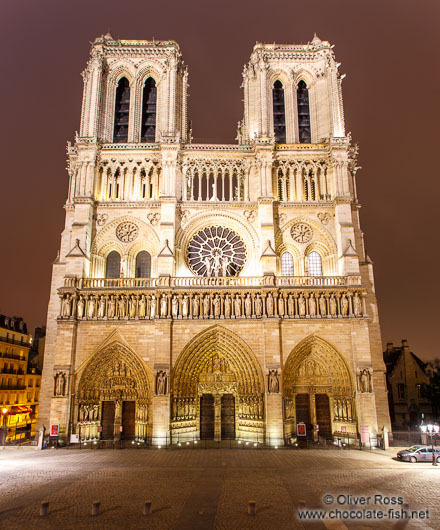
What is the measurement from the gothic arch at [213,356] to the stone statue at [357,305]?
6.13m

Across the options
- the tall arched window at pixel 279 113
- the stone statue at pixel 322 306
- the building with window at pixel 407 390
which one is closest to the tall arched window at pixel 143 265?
the stone statue at pixel 322 306

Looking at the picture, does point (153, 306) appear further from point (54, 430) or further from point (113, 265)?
point (54, 430)

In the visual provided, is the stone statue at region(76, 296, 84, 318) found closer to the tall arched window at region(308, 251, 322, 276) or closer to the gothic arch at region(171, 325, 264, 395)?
the gothic arch at region(171, 325, 264, 395)

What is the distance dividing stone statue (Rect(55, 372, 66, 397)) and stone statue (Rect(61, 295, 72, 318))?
123 inches

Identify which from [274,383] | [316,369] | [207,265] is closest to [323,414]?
[316,369]

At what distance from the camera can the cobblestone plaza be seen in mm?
10156

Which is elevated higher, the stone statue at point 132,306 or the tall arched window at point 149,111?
the tall arched window at point 149,111

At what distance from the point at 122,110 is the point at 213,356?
18129mm

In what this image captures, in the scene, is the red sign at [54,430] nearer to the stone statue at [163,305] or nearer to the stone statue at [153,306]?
the stone statue at [153,306]

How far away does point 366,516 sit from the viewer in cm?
1045

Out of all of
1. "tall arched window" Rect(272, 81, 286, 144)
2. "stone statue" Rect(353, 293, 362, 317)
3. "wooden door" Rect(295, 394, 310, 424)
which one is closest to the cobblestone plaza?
"wooden door" Rect(295, 394, 310, 424)

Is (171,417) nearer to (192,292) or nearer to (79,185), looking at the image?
(192,292)

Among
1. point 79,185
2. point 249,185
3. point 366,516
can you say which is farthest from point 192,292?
point 366,516

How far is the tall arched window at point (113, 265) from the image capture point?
26266 mm
